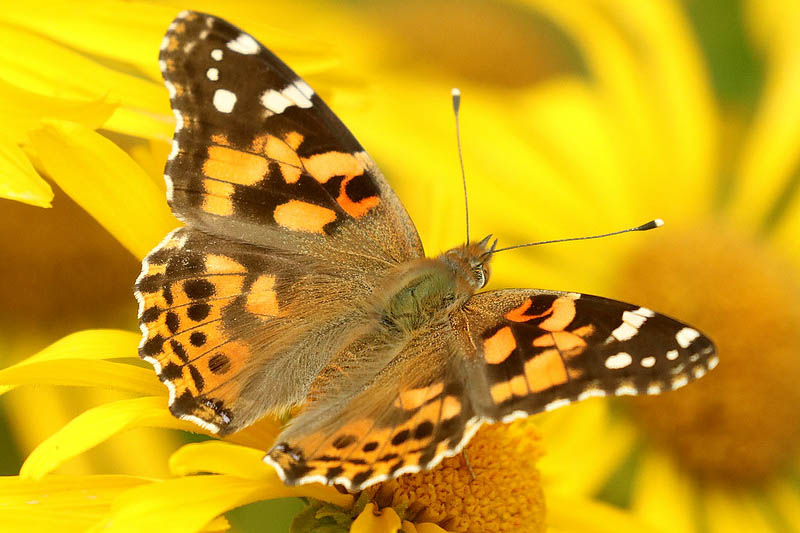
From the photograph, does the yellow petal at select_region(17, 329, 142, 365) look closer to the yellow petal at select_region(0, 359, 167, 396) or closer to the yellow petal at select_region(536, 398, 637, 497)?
the yellow petal at select_region(0, 359, 167, 396)

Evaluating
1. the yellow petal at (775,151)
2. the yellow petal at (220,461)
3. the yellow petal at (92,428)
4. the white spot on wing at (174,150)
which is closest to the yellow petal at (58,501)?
the yellow petal at (92,428)

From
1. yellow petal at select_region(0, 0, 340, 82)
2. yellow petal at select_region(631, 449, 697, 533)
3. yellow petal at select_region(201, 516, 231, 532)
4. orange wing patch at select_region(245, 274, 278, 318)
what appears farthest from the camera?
yellow petal at select_region(631, 449, 697, 533)

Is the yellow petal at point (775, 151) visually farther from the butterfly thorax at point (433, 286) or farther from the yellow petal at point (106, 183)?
the yellow petal at point (106, 183)

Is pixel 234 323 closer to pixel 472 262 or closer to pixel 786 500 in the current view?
pixel 472 262

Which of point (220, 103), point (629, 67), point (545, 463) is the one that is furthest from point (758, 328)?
point (220, 103)

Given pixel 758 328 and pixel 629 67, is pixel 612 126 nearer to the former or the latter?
pixel 629 67

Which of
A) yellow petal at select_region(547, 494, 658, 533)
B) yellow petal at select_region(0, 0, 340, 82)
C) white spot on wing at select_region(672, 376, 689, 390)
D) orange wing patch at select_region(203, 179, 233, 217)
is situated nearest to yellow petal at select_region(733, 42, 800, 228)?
yellow petal at select_region(547, 494, 658, 533)
